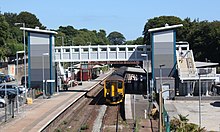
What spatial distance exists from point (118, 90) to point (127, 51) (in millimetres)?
13493

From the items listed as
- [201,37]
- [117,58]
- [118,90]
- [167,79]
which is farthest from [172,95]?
[201,37]

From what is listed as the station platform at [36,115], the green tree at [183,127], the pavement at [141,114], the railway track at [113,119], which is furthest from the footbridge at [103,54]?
the green tree at [183,127]

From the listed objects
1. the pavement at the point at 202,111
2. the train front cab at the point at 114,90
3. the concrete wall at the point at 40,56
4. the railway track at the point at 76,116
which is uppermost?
the concrete wall at the point at 40,56

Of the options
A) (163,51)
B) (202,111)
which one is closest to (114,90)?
(202,111)

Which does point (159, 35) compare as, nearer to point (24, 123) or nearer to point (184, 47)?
point (184, 47)

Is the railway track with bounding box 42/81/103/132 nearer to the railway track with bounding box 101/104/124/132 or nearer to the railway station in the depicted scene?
the railway station

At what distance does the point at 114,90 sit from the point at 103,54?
47.5ft

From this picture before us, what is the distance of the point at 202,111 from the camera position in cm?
4278

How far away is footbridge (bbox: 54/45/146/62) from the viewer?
200 feet

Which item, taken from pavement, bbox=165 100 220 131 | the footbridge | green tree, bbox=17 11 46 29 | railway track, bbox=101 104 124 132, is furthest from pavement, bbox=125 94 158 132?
green tree, bbox=17 11 46 29

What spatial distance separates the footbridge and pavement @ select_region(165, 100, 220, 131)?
11.4 metres

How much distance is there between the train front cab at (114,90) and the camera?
48250 millimetres

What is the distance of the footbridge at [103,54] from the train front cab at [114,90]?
12.4m

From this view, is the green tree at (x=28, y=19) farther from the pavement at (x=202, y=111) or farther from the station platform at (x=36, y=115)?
the pavement at (x=202, y=111)
